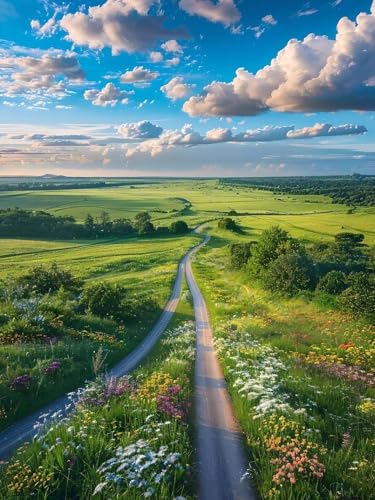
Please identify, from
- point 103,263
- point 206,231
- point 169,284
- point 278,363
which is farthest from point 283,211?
point 278,363

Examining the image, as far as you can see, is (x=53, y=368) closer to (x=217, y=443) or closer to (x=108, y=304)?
(x=217, y=443)

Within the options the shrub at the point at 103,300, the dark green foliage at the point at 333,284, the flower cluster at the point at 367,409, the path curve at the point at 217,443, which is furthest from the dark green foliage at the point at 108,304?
the flower cluster at the point at 367,409

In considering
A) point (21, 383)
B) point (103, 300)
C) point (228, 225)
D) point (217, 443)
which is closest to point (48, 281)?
point (103, 300)

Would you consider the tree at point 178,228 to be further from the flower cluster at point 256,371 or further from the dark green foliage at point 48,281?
the flower cluster at point 256,371

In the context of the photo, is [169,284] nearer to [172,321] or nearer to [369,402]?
[172,321]

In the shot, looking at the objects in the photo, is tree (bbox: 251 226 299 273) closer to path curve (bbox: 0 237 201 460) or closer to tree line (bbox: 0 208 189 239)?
path curve (bbox: 0 237 201 460)
